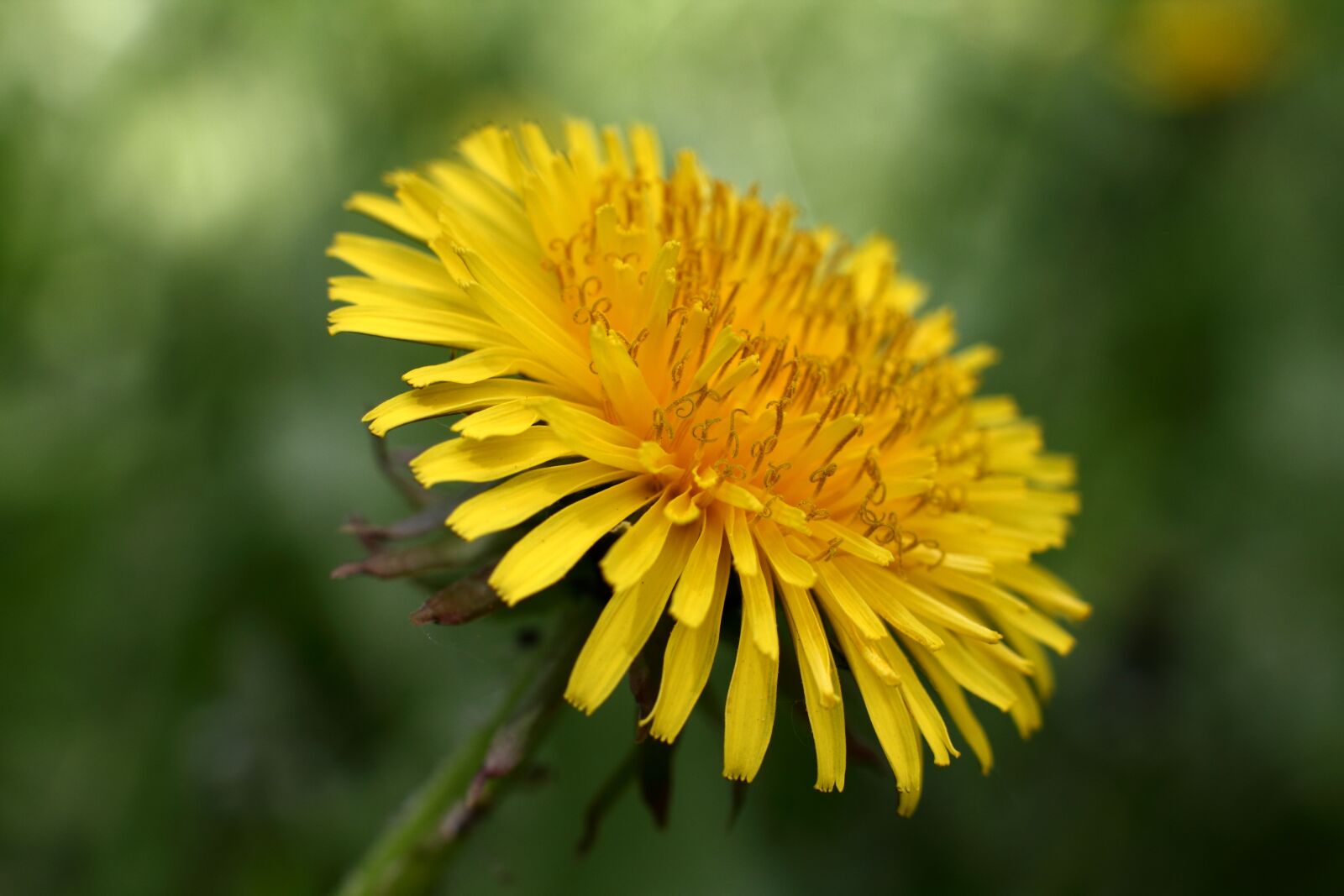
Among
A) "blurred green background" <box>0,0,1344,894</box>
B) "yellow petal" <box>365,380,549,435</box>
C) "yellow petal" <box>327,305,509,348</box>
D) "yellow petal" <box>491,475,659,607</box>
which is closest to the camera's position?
"yellow petal" <box>491,475,659,607</box>

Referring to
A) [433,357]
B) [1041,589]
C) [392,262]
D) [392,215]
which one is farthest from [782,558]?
[433,357]

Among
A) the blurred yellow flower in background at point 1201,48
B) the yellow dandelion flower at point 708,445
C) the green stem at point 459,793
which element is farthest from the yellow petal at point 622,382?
the blurred yellow flower in background at point 1201,48

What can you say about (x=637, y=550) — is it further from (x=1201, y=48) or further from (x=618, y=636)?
(x=1201, y=48)

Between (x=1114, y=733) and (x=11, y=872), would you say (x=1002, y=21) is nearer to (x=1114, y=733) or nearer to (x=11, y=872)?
(x=1114, y=733)

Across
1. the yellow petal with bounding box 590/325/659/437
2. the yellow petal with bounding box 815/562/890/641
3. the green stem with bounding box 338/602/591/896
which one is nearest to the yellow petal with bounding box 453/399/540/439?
the yellow petal with bounding box 590/325/659/437

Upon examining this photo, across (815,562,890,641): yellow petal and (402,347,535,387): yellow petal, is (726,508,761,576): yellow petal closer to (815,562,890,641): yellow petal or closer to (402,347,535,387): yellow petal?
(815,562,890,641): yellow petal
